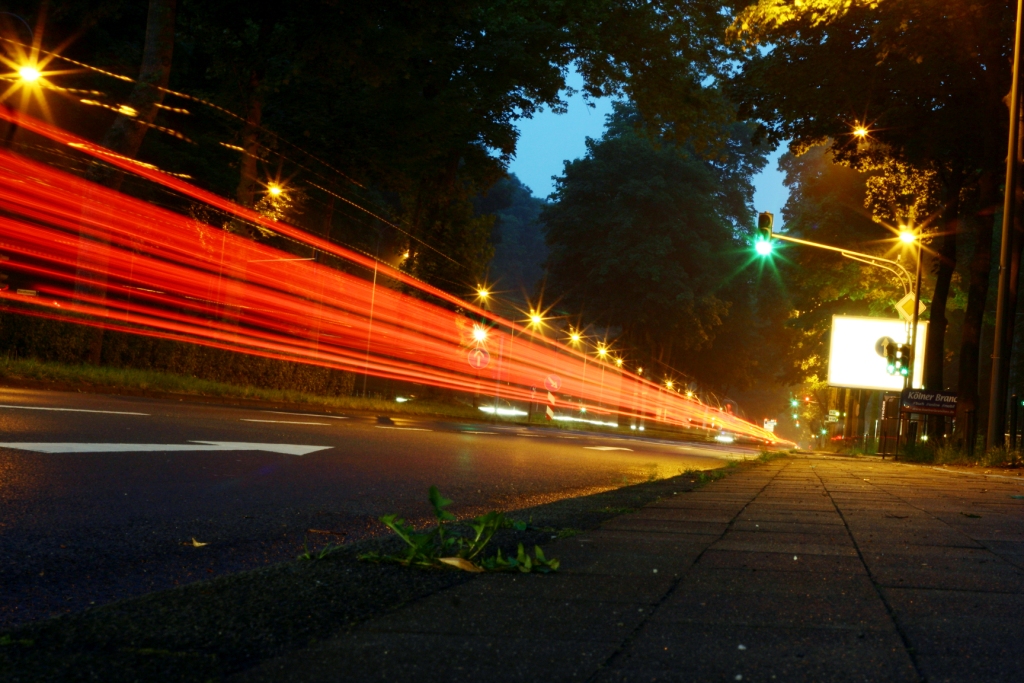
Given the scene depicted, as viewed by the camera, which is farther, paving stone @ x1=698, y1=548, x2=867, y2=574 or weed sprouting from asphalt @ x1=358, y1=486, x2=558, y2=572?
paving stone @ x1=698, y1=548, x2=867, y2=574

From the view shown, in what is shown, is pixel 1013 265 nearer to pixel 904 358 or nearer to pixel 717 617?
pixel 904 358

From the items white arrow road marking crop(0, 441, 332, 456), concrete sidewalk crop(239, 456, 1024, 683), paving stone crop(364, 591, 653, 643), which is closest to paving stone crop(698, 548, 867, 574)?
concrete sidewalk crop(239, 456, 1024, 683)

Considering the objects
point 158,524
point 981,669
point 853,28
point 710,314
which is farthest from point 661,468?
point 710,314

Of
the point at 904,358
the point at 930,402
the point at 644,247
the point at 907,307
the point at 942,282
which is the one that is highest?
the point at 644,247

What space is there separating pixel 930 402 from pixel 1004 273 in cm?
515

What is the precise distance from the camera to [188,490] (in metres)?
6.46

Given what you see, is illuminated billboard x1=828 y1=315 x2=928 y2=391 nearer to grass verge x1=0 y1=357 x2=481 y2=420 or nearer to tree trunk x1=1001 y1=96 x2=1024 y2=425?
tree trunk x1=1001 y1=96 x2=1024 y2=425

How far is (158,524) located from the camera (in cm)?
515

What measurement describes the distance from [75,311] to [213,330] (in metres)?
6.45

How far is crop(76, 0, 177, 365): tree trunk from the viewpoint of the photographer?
22516 millimetres

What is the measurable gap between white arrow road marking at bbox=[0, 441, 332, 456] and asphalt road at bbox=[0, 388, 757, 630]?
3 cm

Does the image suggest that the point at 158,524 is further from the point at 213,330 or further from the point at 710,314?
the point at 710,314

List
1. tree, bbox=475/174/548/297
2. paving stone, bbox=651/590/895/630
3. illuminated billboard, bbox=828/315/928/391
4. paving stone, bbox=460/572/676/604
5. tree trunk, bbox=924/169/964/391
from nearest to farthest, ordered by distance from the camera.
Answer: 1. paving stone, bbox=651/590/895/630
2. paving stone, bbox=460/572/676/604
3. tree trunk, bbox=924/169/964/391
4. illuminated billboard, bbox=828/315/928/391
5. tree, bbox=475/174/548/297

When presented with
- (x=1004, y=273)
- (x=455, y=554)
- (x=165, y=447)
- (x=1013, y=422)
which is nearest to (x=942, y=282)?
(x=1013, y=422)
